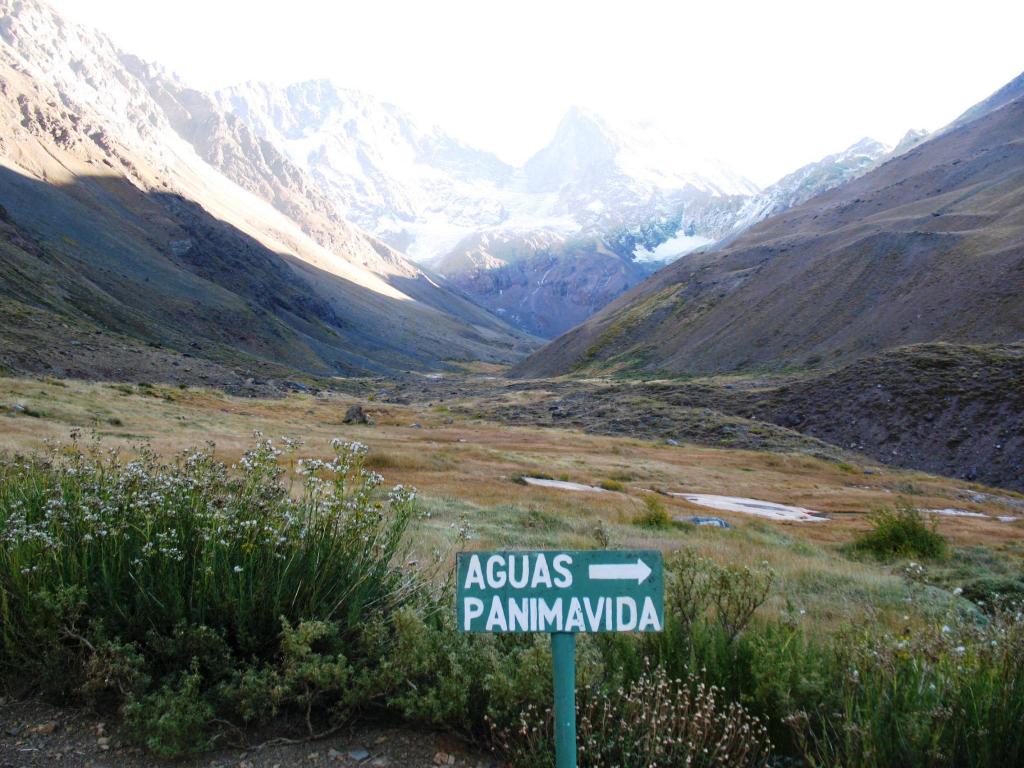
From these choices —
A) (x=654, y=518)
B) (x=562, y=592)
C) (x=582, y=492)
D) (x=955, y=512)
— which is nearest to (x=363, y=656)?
(x=562, y=592)

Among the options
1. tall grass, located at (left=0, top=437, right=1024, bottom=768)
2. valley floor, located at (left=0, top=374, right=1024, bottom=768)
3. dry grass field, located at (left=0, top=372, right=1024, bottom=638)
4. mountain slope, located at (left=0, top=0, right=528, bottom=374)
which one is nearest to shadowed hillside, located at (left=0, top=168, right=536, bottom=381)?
mountain slope, located at (left=0, top=0, right=528, bottom=374)

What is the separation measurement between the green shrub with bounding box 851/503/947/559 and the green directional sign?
13.8 meters

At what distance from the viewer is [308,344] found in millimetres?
130125

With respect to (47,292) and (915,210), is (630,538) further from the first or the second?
(915,210)

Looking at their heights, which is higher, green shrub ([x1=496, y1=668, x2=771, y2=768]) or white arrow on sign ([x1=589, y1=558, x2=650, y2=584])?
white arrow on sign ([x1=589, y1=558, x2=650, y2=584])

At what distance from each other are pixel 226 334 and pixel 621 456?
85373 mm

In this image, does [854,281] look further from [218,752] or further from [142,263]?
[142,263]

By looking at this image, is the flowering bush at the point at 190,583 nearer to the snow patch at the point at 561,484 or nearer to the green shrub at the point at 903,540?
→ the green shrub at the point at 903,540

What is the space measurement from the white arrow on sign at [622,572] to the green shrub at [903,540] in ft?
45.5

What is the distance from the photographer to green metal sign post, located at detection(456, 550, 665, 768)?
3.46 metres

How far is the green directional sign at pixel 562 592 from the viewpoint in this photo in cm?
347

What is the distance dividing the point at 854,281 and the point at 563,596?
286 feet

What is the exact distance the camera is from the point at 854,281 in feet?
260

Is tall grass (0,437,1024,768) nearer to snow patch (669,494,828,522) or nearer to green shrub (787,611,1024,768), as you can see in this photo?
green shrub (787,611,1024,768)
